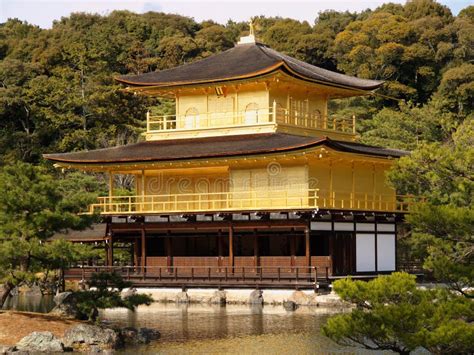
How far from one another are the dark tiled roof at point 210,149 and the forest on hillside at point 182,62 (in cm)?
1453

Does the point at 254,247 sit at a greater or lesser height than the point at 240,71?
lesser

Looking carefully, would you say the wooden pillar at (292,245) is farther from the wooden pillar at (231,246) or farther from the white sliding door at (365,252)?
the white sliding door at (365,252)

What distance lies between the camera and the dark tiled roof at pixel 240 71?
4562 cm

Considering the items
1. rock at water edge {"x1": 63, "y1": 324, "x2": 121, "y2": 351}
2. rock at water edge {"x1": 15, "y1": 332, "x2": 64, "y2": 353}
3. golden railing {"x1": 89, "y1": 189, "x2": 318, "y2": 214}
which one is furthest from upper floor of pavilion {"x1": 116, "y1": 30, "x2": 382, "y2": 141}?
rock at water edge {"x1": 15, "y1": 332, "x2": 64, "y2": 353}

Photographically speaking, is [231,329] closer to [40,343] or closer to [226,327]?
[226,327]

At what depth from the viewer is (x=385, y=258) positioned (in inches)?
1795

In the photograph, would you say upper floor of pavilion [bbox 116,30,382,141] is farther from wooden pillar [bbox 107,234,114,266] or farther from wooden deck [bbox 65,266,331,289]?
wooden deck [bbox 65,266,331,289]

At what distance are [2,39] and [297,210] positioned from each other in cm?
5693

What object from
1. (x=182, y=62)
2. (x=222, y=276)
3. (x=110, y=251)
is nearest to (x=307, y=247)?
(x=222, y=276)

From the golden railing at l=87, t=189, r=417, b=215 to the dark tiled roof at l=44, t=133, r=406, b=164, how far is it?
1646 millimetres

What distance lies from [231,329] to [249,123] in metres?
16.7

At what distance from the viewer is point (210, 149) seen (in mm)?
44344

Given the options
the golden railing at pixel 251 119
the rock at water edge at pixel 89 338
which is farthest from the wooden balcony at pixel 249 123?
the rock at water edge at pixel 89 338

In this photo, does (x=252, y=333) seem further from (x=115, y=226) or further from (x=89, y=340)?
(x=115, y=226)
